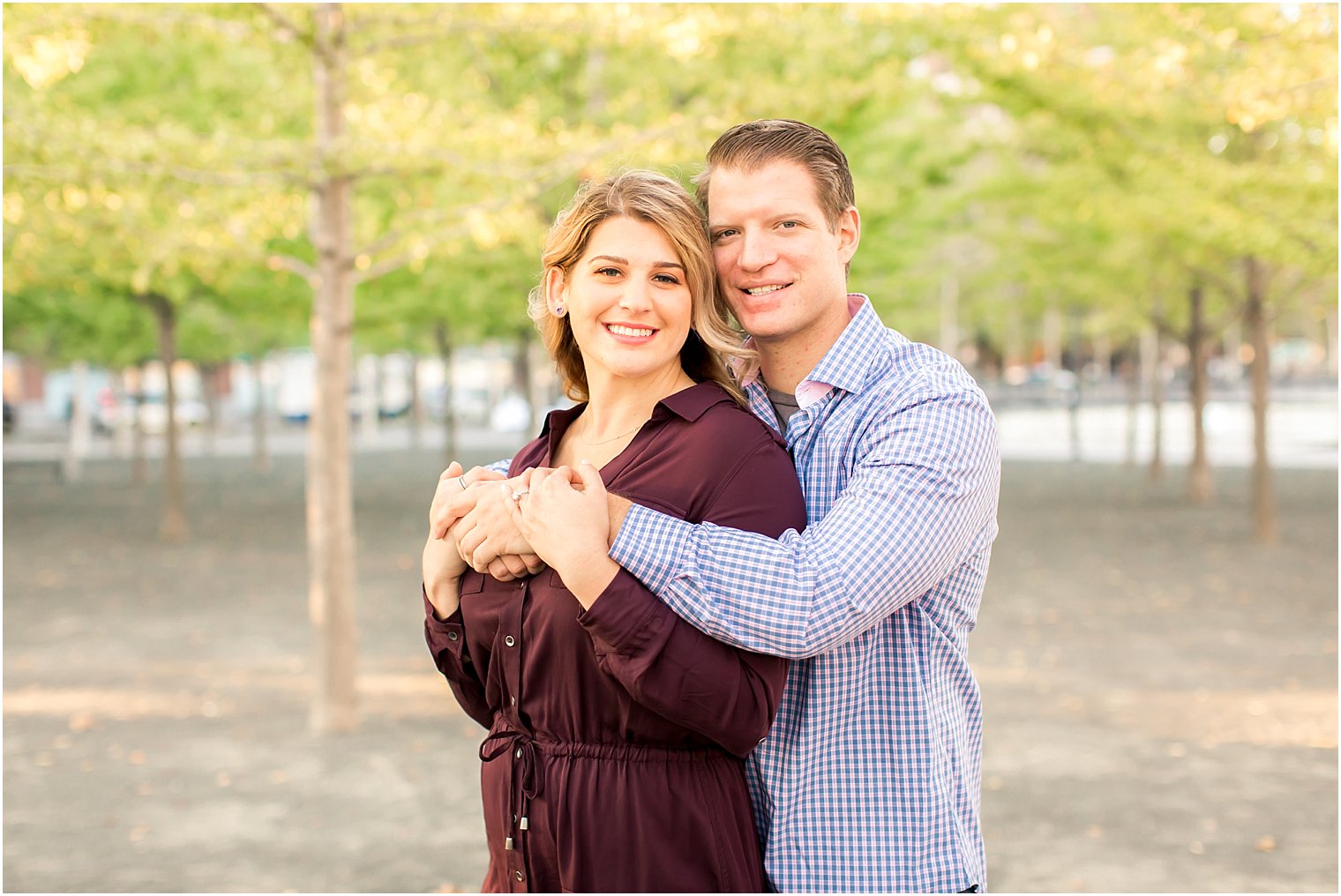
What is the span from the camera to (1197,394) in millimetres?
17375

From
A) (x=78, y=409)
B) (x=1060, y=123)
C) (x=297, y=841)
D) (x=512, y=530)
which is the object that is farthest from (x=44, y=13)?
(x=78, y=409)

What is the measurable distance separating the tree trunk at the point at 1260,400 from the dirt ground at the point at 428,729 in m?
0.39

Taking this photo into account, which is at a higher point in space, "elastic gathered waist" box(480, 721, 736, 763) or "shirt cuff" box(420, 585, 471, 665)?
"shirt cuff" box(420, 585, 471, 665)

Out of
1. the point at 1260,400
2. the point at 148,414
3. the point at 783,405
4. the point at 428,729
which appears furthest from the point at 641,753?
the point at 148,414

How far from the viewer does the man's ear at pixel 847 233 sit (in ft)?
7.41

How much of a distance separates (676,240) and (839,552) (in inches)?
23.7

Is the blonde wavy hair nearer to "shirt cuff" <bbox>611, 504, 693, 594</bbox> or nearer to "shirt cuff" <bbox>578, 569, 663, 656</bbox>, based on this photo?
"shirt cuff" <bbox>611, 504, 693, 594</bbox>

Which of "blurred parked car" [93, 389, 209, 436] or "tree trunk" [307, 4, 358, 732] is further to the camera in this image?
"blurred parked car" [93, 389, 209, 436]

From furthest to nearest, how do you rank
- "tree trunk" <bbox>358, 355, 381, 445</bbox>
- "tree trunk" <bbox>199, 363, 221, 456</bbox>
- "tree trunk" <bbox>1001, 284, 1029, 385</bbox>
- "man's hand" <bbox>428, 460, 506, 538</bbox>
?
"tree trunk" <bbox>358, 355, 381, 445</bbox>
"tree trunk" <bbox>1001, 284, 1029, 385</bbox>
"tree trunk" <bbox>199, 363, 221, 456</bbox>
"man's hand" <bbox>428, 460, 506, 538</bbox>

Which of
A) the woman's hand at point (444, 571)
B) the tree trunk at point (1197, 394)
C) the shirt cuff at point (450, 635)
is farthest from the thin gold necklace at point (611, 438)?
the tree trunk at point (1197, 394)

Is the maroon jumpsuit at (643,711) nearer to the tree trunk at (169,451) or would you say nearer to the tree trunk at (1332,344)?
the tree trunk at (169,451)

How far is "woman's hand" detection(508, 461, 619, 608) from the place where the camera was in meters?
1.83

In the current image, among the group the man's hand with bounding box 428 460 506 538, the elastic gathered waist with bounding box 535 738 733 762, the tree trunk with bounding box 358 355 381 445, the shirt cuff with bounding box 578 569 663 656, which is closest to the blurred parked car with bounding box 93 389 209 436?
the tree trunk with bounding box 358 355 381 445

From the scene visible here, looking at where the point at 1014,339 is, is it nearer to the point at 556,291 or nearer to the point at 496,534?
the point at 556,291
